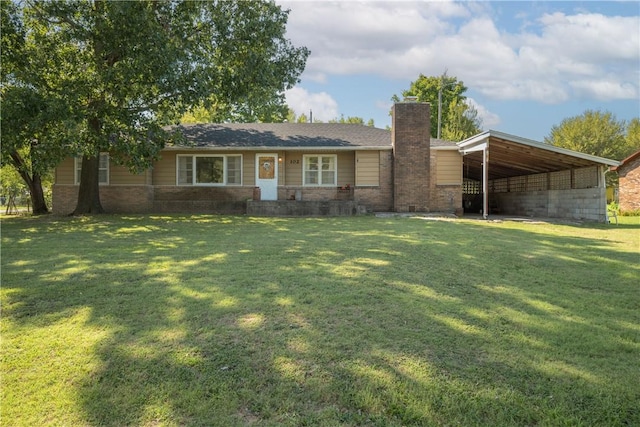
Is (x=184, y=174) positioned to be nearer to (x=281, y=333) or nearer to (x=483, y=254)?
(x=483, y=254)

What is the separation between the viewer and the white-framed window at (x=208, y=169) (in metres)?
18.0

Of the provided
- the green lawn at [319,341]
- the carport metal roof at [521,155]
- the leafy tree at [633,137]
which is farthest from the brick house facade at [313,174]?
the leafy tree at [633,137]

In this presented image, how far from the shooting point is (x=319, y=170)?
17984 millimetres

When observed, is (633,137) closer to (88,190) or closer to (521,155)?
(521,155)

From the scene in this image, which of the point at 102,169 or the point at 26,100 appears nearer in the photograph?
the point at 26,100

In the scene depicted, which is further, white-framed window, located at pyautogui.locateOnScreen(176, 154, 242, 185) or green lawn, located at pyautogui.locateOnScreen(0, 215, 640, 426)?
white-framed window, located at pyautogui.locateOnScreen(176, 154, 242, 185)

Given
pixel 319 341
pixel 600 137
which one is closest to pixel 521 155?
pixel 319 341

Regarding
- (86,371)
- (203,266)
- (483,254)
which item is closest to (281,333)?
(86,371)

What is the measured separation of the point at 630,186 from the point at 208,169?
2374 centimetres

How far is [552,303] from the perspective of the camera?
430 centimetres

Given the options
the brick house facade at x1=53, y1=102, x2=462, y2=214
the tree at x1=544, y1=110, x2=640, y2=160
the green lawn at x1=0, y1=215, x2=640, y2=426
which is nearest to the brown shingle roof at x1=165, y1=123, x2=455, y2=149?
the brick house facade at x1=53, y1=102, x2=462, y2=214

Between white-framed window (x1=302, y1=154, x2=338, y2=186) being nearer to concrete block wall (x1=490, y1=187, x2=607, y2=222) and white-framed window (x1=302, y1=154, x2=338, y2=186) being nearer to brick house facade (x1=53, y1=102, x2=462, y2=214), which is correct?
brick house facade (x1=53, y1=102, x2=462, y2=214)

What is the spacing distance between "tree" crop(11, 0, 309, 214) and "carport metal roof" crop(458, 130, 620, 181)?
782 cm

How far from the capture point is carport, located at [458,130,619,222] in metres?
14.1
